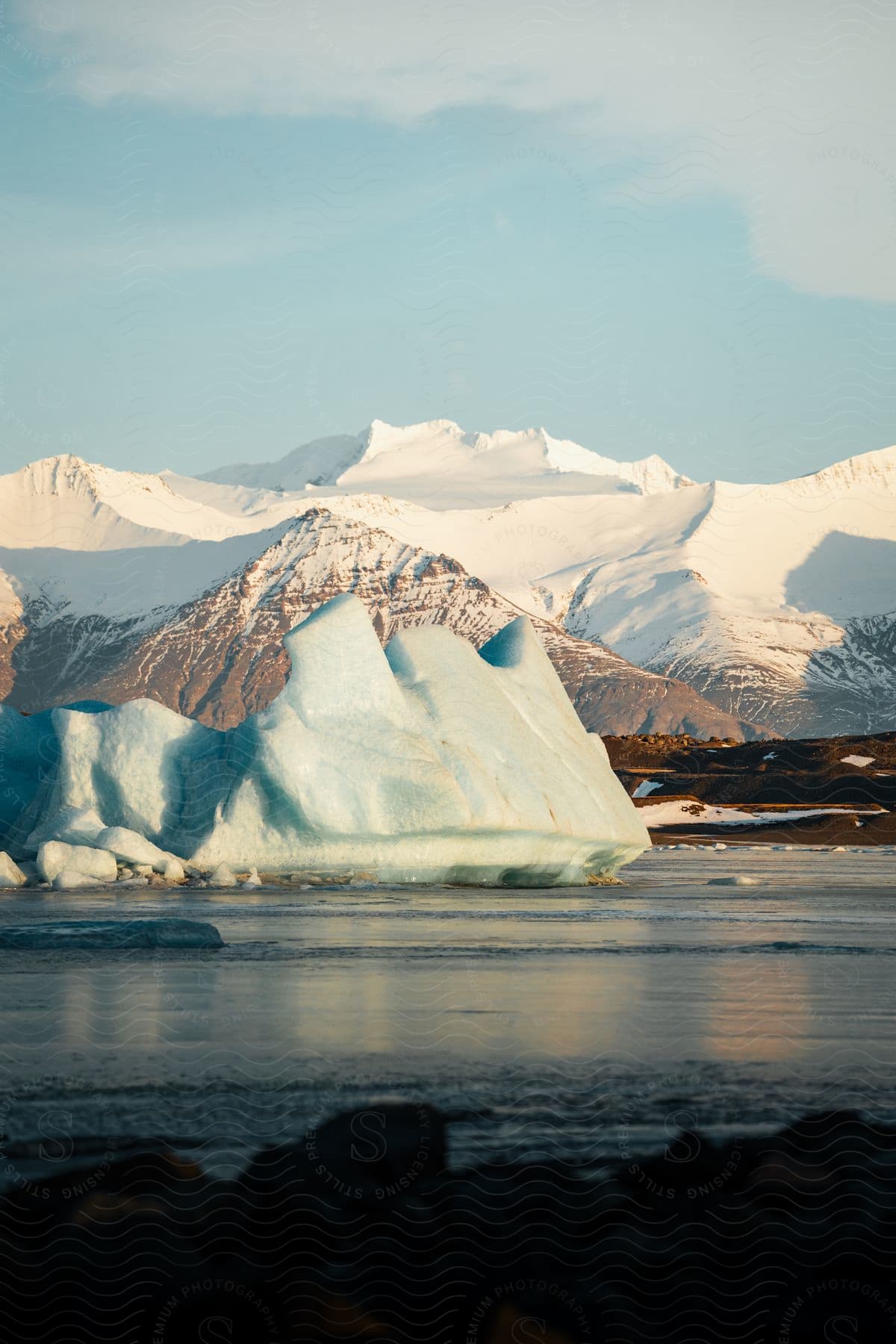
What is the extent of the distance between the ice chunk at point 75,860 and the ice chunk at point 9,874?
1.80ft

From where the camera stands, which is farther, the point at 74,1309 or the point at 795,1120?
the point at 795,1120

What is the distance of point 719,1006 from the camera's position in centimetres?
1395

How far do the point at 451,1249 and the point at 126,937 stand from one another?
1178cm

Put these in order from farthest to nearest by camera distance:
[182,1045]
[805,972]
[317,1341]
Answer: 1. [805,972]
2. [182,1045]
3. [317,1341]

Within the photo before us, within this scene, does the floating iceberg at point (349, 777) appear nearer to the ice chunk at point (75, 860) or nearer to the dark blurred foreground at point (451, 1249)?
the ice chunk at point (75, 860)

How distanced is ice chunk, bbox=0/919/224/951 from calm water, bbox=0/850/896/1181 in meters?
0.41

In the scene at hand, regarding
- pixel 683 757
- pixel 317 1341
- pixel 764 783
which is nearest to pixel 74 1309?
pixel 317 1341

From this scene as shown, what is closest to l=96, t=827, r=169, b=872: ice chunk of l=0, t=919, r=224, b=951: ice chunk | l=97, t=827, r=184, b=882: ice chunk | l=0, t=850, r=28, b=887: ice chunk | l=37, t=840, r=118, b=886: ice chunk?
l=97, t=827, r=184, b=882: ice chunk

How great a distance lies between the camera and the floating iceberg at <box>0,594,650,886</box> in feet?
89.1

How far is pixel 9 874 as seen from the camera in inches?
1107

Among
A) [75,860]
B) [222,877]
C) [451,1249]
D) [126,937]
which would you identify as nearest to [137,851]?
[75,860]

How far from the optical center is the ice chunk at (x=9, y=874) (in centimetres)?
2792

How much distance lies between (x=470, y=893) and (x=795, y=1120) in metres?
21.8

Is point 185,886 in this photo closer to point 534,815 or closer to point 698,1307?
point 534,815
